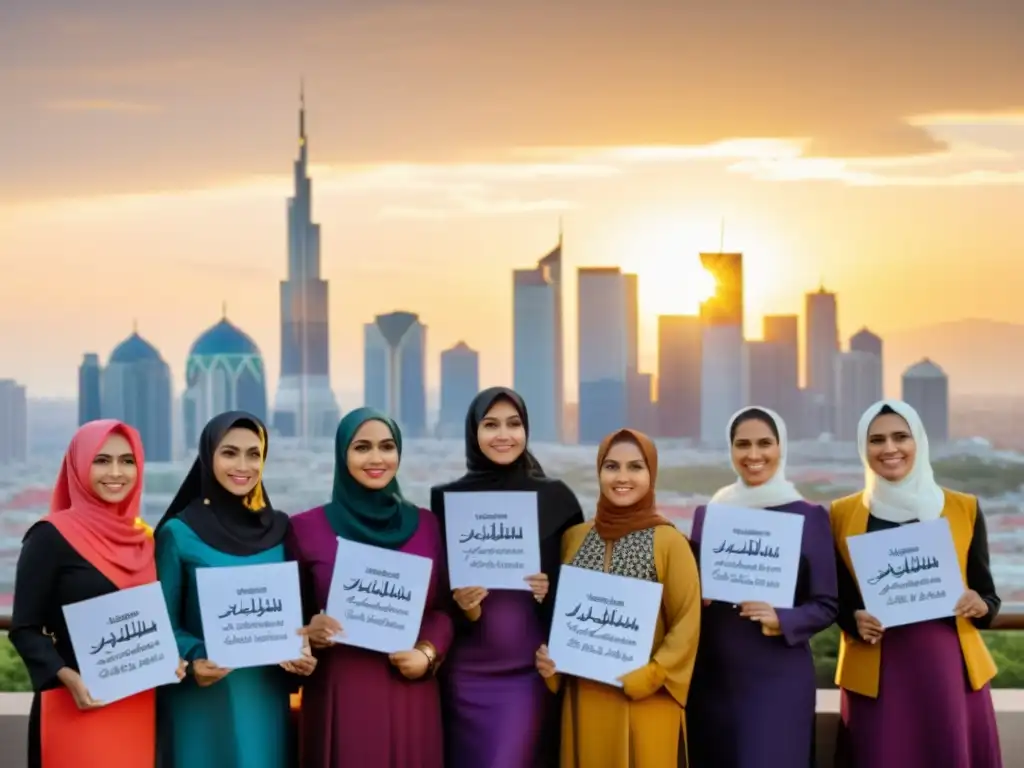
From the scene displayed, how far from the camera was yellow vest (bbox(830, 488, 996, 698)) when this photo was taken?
3730 millimetres

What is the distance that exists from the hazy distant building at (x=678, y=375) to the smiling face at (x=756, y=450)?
11.4 metres

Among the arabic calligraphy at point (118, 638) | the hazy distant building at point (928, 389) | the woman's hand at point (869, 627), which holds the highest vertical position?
the hazy distant building at point (928, 389)

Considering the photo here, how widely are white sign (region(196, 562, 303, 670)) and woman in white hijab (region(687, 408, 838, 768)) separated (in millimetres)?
1218

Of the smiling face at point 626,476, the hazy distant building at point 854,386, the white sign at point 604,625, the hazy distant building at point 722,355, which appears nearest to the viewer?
the white sign at point 604,625

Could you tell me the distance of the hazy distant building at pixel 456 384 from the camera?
13992mm

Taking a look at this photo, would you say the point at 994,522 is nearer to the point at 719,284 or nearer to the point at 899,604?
the point at 719,284

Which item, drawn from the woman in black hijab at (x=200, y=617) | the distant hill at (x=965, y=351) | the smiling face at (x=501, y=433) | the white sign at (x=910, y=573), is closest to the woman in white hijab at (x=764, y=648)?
the white sign at (x=910, y=573)

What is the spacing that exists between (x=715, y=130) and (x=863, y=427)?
A: 28.3ft

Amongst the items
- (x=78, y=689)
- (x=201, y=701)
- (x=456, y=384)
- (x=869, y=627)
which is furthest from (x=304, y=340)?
(x=869, y=627)

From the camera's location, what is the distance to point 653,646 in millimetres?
3643

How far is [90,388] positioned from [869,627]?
12176 millimetres

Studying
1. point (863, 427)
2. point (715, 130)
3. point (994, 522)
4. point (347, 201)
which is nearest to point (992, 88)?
point (715, 130)

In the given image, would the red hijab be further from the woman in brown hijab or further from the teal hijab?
the woman in brown hijab

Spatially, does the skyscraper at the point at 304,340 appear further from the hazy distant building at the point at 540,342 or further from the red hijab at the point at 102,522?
the red hijab at the point at 102,522
